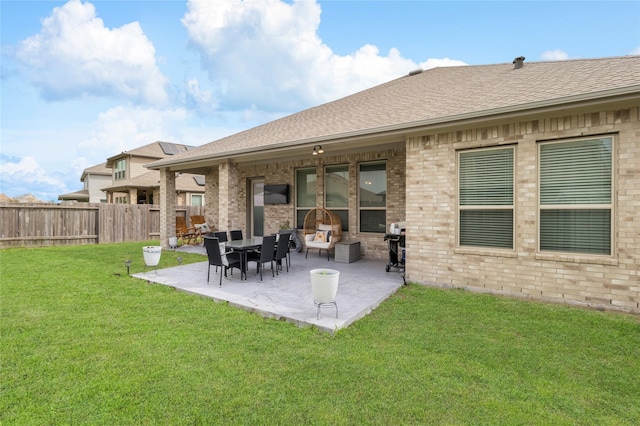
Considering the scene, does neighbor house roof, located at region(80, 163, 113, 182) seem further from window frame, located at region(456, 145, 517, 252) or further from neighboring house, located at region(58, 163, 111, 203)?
window frame, located at region(456, 145, 517, 252)

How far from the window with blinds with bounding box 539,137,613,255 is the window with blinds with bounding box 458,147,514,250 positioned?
0.48m

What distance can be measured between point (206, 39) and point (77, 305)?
42.7ft

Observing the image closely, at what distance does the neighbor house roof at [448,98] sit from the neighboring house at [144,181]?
38.0 ft

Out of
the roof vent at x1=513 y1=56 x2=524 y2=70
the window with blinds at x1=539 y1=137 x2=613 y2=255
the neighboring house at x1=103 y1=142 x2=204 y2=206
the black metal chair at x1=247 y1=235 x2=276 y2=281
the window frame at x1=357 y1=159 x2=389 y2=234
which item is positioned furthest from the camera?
the neighboring house at x1=103 y1=142 x2=204 y2=206

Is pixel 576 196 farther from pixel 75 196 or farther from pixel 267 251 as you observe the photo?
pixel 75 196

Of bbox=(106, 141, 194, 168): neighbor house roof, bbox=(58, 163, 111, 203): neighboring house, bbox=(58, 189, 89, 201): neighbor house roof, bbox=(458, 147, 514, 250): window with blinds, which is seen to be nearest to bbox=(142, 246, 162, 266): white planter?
bbox=(458, 147, 514, 250): window with blinds

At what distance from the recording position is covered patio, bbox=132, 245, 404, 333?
14.2 feet

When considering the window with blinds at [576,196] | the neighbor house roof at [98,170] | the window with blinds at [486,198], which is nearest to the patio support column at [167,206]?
the window with blinds at [486,198]

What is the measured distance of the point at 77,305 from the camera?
4777mm

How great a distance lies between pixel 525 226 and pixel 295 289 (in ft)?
13.1

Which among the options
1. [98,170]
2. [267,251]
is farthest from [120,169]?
[267,251]

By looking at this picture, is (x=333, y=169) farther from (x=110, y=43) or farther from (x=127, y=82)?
(x=127, y=82)

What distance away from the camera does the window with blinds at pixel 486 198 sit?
5324mm

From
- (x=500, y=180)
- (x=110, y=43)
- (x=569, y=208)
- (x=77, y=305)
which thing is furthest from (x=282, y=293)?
(x=110, y=43)
